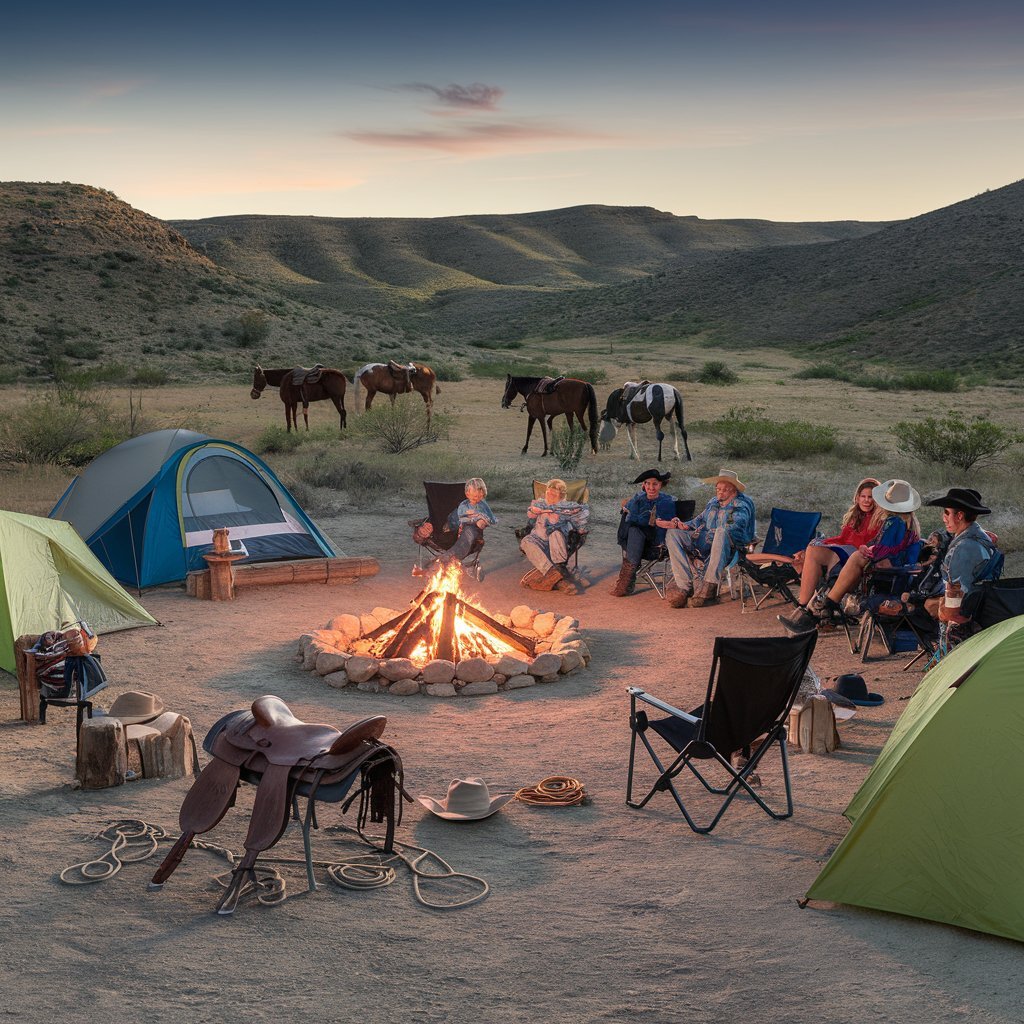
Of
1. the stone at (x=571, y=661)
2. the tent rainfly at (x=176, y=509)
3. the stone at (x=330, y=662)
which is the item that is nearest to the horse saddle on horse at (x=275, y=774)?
the stone at (x=330, y=662)

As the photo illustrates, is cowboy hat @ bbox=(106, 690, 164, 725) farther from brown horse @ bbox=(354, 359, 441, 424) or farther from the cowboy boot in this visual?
brown horse @ bbox=(354, 359, 441, 424)

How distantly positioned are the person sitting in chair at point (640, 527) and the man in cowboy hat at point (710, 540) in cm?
30

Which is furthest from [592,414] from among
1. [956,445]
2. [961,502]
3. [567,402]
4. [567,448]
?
[961,502]

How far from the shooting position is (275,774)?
494 centimetres

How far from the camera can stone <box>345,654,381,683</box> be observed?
8.04 metres

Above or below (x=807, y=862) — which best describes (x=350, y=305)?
above

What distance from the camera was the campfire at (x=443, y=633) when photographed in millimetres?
8378

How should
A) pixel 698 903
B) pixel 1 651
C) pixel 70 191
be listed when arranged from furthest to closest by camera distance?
pixel 70 191, pixel 1 651, pixel 698 903

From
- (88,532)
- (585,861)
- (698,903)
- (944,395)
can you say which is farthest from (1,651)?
(944,395)

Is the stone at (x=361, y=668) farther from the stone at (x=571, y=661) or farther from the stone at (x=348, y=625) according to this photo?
the stone at (x=571, y=661)

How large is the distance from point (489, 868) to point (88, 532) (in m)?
6.99

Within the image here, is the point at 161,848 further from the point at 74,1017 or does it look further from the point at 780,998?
the point at 780,998

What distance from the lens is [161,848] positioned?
5.33m

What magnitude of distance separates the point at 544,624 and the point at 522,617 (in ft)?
Result: 0.77
